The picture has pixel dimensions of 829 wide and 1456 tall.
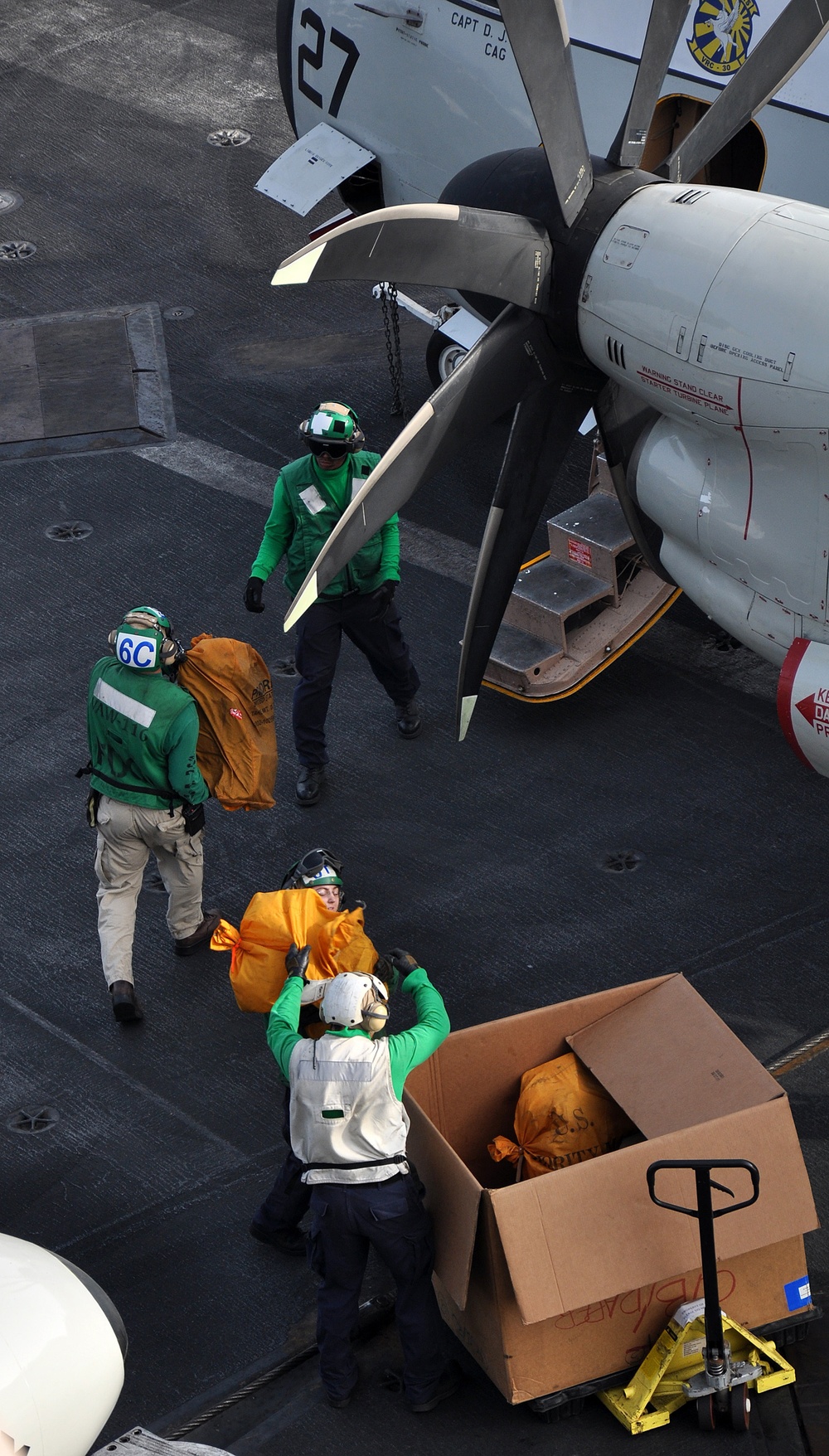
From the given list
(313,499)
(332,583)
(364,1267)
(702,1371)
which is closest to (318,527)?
(313,499)

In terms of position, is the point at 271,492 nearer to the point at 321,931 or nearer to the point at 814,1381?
the point at 321,931

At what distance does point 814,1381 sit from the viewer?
5.48 metres

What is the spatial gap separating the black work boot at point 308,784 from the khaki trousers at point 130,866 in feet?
3.71

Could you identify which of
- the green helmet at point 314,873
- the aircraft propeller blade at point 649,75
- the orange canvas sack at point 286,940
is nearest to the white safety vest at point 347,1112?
the orange canvas sack at point 286,940

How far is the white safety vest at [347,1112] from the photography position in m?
5.06

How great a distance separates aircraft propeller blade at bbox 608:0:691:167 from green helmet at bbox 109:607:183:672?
2668 mm

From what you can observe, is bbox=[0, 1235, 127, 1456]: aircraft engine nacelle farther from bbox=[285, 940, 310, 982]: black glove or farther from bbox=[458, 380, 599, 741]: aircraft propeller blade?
bbox=[458, 380, 599, 741]: aircraft propeller blade

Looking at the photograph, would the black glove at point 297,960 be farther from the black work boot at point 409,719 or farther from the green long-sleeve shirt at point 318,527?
the black work boot at point 409,719

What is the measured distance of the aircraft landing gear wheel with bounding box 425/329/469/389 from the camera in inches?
420

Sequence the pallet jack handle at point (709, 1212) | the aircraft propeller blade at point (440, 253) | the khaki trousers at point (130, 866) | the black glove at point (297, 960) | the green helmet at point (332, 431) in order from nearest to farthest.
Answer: the pallet jack handle at point (709, 1212)
the black glove at point (297, 960)
the aircraft propeller blade at point (440, 253)
the khaki trousers at point (130, 866)
the green helmet at point (332, 431)

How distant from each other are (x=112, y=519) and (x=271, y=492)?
107 centimetres

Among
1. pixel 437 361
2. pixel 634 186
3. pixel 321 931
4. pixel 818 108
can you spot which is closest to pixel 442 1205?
pixel 321 931

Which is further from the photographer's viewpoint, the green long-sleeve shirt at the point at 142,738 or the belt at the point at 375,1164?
the green long-sleeve shirt at the point at 142,738

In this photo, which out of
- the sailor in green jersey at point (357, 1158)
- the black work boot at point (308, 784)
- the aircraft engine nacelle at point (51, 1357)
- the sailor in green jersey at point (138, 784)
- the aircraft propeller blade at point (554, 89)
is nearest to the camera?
the aircraft engine nacelle at point (51, 1357)
